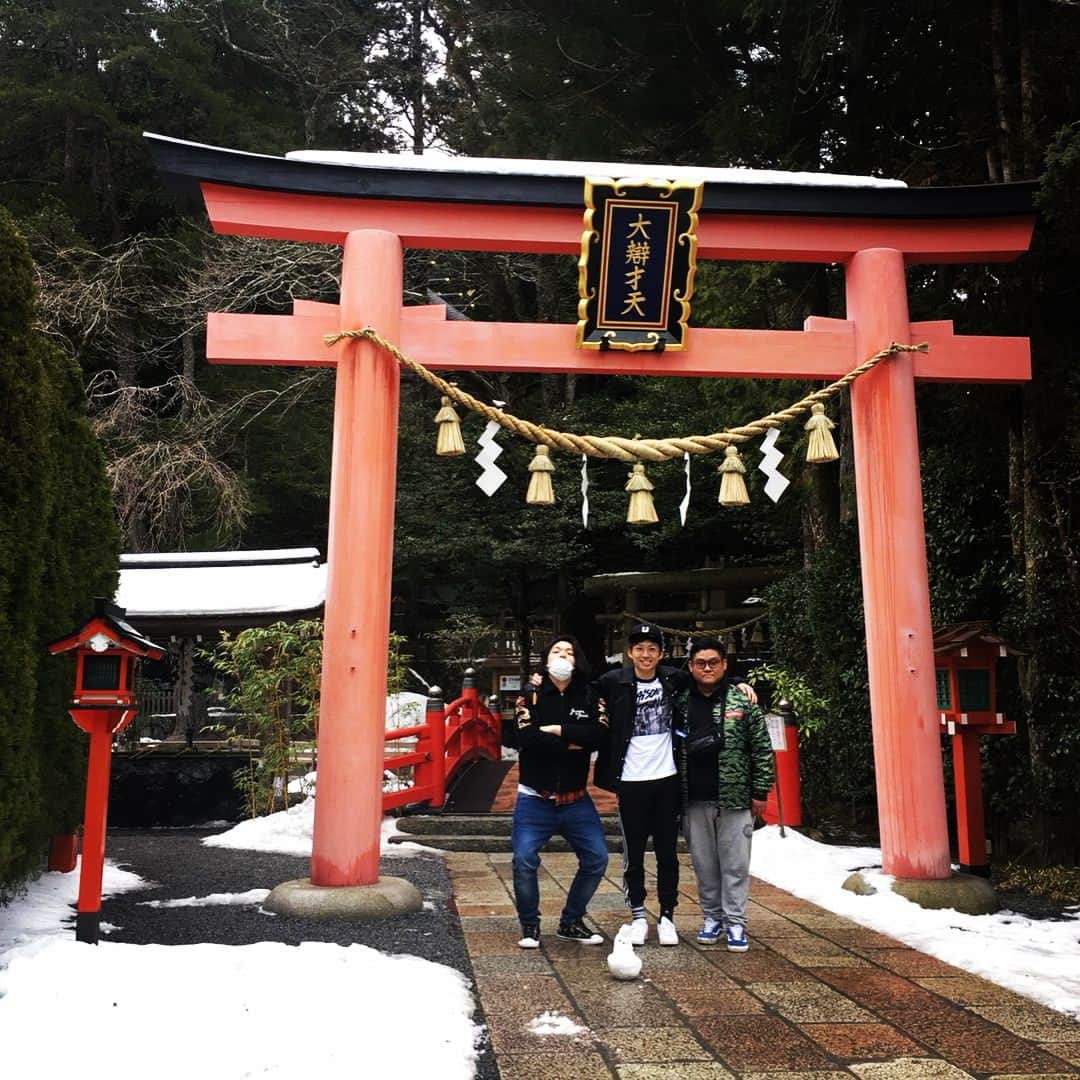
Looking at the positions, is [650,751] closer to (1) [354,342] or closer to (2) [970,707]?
(2) [970,707]

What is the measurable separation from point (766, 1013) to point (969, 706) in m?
3.26

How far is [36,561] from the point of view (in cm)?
479

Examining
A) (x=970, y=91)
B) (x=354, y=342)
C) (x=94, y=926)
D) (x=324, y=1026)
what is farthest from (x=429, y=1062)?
(x=970, y=91)

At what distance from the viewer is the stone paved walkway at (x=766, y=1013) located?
11.0 feet

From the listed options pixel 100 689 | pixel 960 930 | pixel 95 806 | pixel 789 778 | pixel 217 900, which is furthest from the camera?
pixel 789 778

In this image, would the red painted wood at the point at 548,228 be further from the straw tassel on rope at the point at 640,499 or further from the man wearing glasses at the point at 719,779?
the man wearing glasses at the point at 719,779

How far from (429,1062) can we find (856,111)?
11.3 m

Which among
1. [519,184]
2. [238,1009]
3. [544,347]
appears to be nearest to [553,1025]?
[238,1009]

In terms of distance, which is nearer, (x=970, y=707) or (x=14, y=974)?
(x=14, y=974)

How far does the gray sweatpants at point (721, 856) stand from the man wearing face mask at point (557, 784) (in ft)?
1.69

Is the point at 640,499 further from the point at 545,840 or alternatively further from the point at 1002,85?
the point at 1002,85

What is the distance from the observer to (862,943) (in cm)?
519

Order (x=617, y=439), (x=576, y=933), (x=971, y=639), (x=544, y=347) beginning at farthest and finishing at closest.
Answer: (x=544, y=347) < (x=617, y=439) < (x=971, y=639) < (x=576, y=933)

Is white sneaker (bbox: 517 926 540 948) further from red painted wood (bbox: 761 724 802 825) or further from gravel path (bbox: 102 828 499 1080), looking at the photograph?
red painted wood (bbox: 761 724 802 825)
